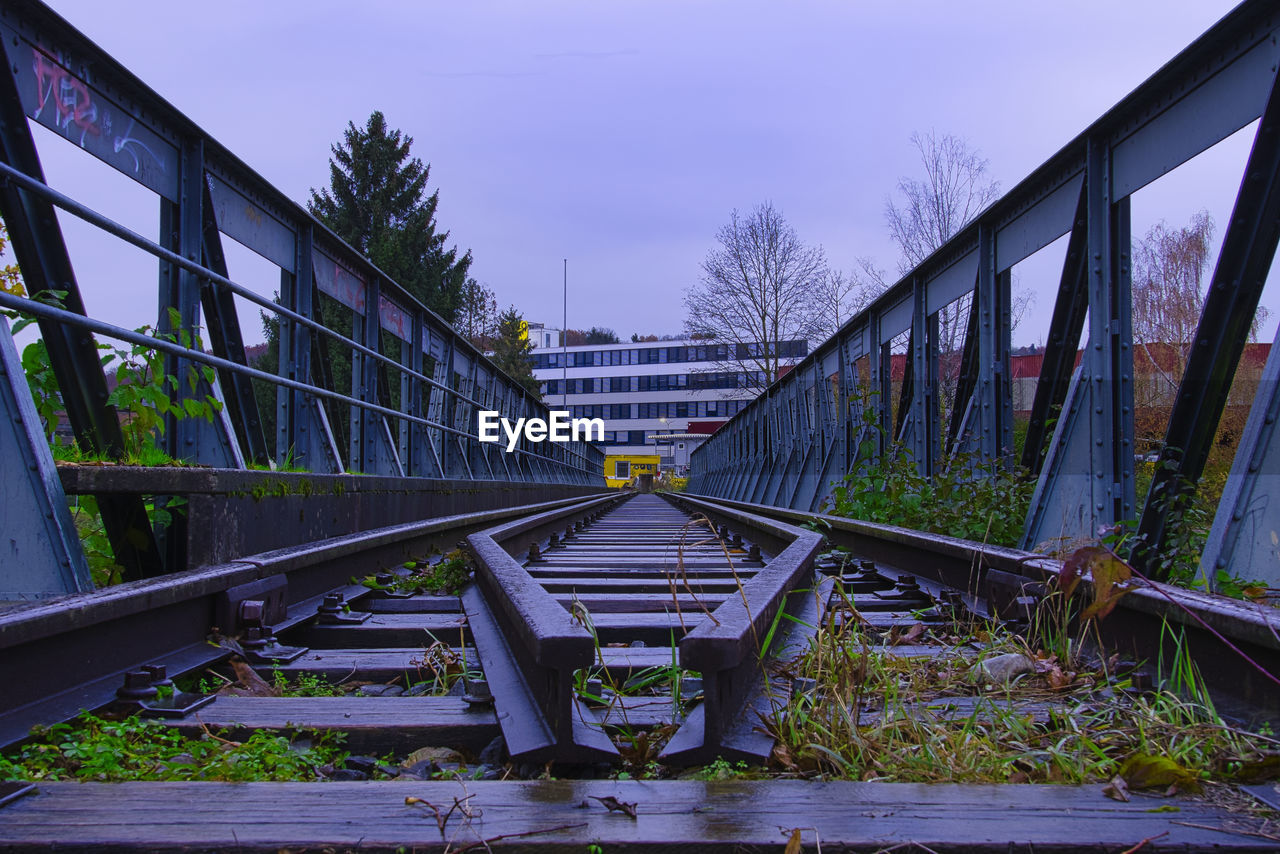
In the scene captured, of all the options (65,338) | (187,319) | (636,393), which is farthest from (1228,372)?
(636,393)

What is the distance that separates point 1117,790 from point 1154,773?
0.10m

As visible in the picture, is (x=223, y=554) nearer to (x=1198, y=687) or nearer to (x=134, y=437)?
(x=134, y=437)

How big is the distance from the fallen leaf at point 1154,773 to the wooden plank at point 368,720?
50.4 inches

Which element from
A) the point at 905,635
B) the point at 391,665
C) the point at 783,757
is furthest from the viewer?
the point at 905,635

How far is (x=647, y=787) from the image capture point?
163 cm

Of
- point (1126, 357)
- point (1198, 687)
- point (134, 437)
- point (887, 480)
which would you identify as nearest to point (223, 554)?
point (134, 437)

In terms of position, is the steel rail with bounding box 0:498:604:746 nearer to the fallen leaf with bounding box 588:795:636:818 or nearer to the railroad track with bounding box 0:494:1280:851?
the railroad track with bounding box 0:494:1280:851

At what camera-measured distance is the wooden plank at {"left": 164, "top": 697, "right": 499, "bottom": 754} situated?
211cm

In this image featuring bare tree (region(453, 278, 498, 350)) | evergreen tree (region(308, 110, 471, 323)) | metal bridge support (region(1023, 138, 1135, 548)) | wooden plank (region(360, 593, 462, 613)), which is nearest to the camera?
wooden plank (region(360, 593, 462, 613))

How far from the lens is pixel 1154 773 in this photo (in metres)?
1.69

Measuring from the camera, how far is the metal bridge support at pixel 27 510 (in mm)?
3066

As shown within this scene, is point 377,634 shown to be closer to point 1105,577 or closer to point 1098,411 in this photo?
point 1105,577

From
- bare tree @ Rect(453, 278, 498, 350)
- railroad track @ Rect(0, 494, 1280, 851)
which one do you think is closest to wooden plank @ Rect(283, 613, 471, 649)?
railroad track @ Rect(0, 494, 1280, 851)

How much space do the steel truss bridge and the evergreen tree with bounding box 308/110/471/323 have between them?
102 ft
